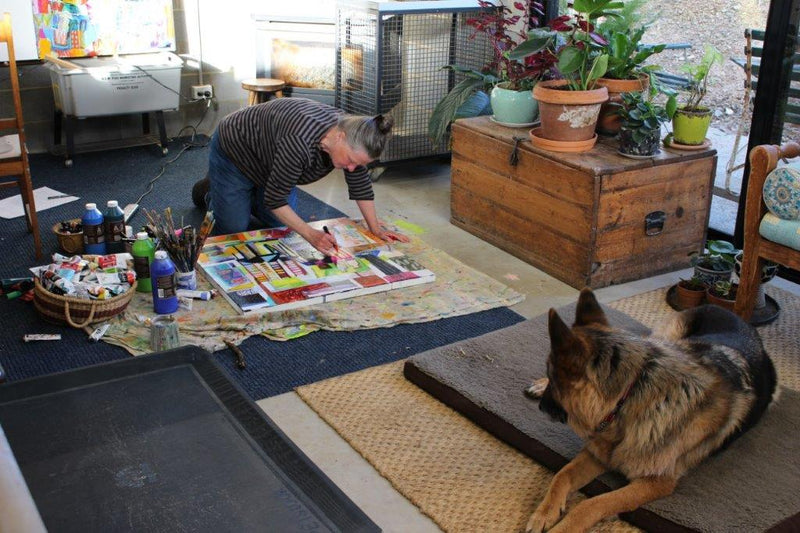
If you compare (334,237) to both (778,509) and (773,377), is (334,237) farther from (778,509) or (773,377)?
(778,509)

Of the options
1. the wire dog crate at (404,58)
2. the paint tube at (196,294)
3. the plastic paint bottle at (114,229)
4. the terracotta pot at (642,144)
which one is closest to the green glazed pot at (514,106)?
the terracotta pot at (642,144)

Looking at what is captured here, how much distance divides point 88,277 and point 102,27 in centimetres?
241

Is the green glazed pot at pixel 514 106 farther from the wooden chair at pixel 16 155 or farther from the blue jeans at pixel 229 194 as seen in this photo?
the wooden chair at pixel 16 155

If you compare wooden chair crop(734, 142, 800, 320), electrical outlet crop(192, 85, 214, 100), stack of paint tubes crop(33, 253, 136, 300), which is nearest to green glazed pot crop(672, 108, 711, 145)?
wooden chair crop(734, 142, 800, 320)

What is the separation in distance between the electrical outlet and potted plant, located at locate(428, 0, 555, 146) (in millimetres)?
1691

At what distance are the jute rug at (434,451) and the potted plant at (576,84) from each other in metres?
1.17

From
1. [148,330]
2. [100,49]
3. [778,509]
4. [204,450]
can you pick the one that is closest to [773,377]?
[778,509]

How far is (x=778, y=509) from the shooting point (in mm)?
1899

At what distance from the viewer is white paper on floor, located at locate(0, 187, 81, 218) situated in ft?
12.5

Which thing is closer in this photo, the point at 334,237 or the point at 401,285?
the point at 401,285

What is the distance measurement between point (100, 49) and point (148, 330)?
2615mm

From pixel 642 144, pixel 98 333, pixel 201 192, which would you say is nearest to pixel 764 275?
pixel 642 144

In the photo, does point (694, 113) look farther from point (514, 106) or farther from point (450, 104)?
point (450, 104)

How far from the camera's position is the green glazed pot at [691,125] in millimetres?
3256
